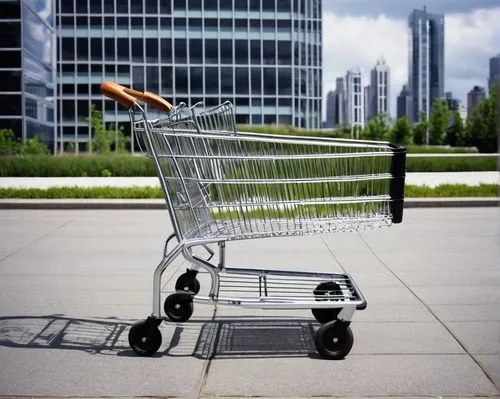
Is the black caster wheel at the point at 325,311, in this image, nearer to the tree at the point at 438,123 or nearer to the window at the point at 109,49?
the tree at the point at 438,123

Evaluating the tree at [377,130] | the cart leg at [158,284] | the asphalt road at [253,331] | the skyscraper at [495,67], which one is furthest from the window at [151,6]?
the skyscraper at [495,67]

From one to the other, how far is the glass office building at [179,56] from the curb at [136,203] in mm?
54953

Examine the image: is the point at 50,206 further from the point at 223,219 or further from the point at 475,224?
the point at 223,219

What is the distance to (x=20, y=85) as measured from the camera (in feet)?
171

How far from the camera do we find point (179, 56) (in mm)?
72000

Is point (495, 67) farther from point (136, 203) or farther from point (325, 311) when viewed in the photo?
point (136, 203)

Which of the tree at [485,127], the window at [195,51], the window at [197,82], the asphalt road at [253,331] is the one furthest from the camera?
the window at [195,51]

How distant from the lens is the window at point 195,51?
7200 centimetres

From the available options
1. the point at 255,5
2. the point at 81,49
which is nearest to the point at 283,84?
the point at 255,5

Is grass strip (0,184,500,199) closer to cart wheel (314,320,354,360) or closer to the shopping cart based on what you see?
the shopping cart

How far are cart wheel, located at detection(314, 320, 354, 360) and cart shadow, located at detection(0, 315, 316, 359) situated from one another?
0.16 metres

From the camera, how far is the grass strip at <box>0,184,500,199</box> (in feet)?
58.0

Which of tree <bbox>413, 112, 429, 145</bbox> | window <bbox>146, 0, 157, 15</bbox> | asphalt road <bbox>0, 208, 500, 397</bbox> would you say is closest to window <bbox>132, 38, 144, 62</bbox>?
window <bbox>146, 0, 157, 15</bbox>

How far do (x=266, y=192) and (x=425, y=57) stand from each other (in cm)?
16514
